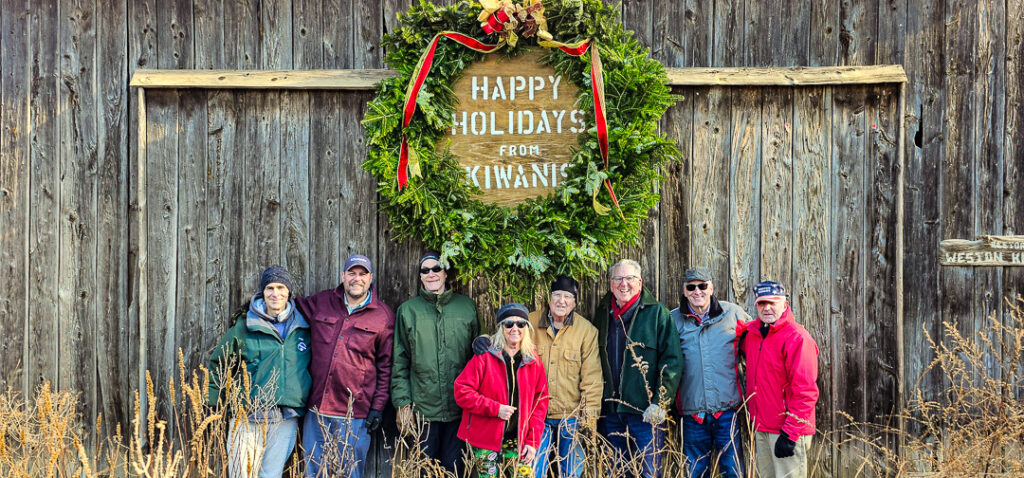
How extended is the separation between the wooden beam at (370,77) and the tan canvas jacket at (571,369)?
1695 millimetres

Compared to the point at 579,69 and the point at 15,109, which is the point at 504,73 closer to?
the point at 579,69

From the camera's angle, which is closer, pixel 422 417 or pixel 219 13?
pixel 422 417

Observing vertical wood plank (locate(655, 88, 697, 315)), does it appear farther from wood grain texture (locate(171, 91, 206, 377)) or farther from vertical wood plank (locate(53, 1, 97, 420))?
vertical wood plank (locate(53, 1, 97, 420))

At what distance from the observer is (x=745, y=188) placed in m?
4.69

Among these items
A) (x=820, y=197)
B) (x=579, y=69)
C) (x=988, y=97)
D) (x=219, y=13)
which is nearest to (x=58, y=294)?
(x=219, y=13)

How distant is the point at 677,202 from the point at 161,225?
3.26 m

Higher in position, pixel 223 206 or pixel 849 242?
pixel 223 206

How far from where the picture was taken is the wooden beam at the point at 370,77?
4598 millimetres

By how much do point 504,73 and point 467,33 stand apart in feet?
1.08

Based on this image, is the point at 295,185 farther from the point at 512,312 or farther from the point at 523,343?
the point at 523,343

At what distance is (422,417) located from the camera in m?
4.19

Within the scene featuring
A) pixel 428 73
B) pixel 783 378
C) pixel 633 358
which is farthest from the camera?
pixel 428 73

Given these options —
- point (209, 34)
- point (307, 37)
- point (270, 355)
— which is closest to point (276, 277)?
point (270, 355)

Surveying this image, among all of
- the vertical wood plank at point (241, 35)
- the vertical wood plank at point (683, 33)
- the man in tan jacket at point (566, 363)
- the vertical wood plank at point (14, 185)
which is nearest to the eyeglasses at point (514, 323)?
the man in tan jacket at point (566, 363)
